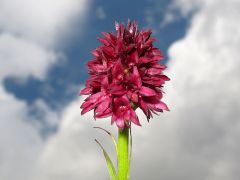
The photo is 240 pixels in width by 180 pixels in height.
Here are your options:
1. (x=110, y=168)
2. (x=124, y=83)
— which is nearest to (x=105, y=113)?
(x=124, y=83)

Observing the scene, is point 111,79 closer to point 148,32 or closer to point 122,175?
point 148,32

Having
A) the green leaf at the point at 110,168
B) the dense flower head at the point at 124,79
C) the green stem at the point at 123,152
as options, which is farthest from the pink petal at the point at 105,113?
the green leaf at the point at 110,168

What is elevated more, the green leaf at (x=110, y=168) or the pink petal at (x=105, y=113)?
the pink petal at (x=105, y=113)

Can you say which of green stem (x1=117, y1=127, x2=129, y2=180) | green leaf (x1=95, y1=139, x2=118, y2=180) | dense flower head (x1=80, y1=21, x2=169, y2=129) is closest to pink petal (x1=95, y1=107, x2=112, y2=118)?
dense flower head (x1=80, y1=21, x2=169, y2=129)

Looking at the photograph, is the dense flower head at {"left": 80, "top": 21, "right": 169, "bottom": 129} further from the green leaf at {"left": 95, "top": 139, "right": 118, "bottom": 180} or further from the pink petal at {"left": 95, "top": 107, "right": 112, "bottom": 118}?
the green leaf at {"left": 95, "top": 139, "right": 118, "bottom": 180}

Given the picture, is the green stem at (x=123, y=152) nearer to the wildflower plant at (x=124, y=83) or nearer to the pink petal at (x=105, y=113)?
the wildflower plant at (x=124, y=83)

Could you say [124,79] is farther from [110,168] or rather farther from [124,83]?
[110,168]
